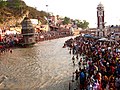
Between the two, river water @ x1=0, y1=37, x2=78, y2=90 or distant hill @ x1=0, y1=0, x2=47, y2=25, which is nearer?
river water @ x1=0, y1=37, x2=78, y2=90

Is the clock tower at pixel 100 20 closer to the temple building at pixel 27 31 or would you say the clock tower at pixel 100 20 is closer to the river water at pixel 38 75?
the temple building at pixel 27 31

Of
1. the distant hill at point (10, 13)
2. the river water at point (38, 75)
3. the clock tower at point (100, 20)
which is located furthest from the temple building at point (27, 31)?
the distant hill at point (10, 13)

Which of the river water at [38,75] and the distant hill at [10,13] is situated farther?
the distant hill at [10,13]

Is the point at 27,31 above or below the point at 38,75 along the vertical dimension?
above

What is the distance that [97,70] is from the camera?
57.6 ft

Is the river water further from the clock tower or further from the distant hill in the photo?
the distant hill

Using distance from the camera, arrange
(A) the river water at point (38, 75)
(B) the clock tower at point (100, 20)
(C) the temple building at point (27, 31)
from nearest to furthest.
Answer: (A) the river water at point (38, 75) < (B) the clock tower at point (100, 20) < (C) the temple building at point (27, 31)

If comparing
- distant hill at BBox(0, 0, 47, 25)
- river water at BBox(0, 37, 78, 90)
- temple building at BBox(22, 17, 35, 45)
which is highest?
distant hill at BBox(0, 0, 47, 25)

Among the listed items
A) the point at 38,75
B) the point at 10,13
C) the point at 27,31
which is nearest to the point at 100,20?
the point at 27,31

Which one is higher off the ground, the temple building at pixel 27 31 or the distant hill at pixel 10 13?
the distant hill at pixel 10 13

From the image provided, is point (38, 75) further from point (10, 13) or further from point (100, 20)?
point (10, 13)

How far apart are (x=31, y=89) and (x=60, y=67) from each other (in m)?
8.94

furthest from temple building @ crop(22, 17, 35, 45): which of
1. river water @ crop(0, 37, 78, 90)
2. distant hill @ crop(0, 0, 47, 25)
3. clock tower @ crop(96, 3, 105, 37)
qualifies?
distant hill @ crop(0, 0, 47, 25)

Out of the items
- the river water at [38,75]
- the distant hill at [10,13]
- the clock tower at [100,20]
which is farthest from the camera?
the distant hill at [10,13]
